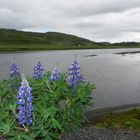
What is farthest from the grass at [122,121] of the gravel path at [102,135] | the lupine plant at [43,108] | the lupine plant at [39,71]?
the lupine plant at [43,108]

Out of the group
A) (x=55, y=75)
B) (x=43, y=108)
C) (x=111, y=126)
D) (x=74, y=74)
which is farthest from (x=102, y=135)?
(x=43, y=108)

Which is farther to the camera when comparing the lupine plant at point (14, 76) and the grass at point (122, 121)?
the grass at point (122, 121)

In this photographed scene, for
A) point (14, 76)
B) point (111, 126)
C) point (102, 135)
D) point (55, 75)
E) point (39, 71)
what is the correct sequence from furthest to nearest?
point (111, 126) < point (102, 135) < point (14, 76) < point (39, 71) < point (55, 75)

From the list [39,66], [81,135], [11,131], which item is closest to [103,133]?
[81,135]

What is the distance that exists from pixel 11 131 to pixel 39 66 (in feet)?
9.44

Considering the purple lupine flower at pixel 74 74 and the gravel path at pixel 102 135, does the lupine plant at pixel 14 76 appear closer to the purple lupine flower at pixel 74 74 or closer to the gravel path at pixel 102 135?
the purple lupine flower at pixel 74 74

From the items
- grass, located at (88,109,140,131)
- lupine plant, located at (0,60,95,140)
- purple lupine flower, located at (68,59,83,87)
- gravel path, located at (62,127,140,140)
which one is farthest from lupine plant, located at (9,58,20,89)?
grass, located at (88,109,140,131)

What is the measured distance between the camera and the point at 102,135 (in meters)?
16.1

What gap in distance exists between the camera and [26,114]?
7.77 meters

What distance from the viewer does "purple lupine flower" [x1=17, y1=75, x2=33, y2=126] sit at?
726cm

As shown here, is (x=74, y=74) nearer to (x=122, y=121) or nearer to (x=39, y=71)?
(x=39, y=71)

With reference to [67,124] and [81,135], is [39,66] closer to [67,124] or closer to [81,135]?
[67,124]

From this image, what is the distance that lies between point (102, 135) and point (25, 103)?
9.39m

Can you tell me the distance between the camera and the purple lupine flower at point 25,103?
726 cm
